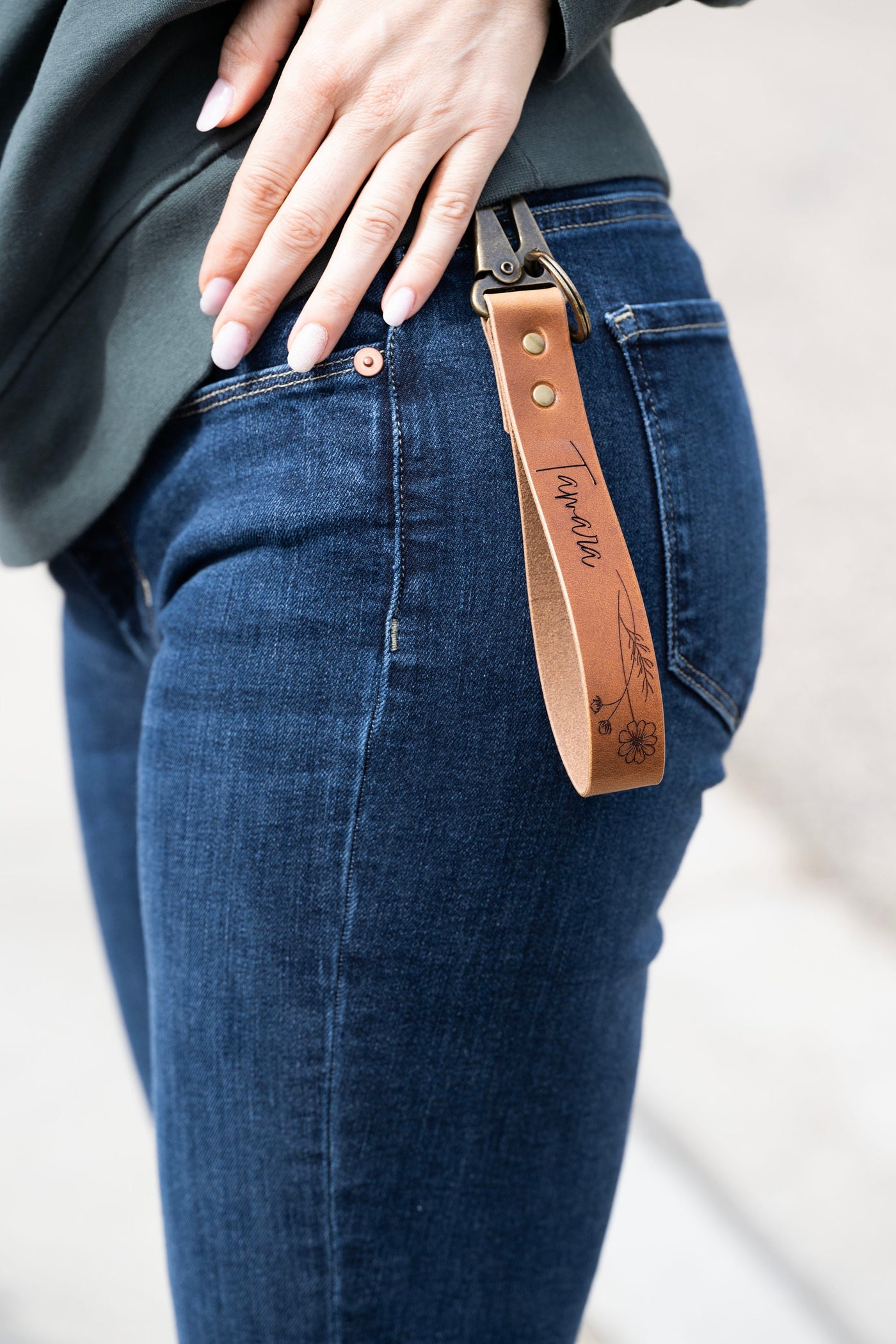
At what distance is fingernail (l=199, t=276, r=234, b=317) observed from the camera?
17.1 inches

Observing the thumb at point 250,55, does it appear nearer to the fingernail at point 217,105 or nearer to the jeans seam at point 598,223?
the fingernail at point 217,105

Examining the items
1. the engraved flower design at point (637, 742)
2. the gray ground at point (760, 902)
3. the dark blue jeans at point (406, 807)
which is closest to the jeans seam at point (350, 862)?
the dark blue jeans at point (406, 807)

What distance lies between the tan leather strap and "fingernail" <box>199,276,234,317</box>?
0.12 meters

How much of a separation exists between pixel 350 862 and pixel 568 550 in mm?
165

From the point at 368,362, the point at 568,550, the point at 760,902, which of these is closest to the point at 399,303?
the point at 368,362

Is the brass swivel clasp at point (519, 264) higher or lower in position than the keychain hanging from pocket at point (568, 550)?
higher

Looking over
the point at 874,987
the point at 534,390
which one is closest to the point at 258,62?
the point at 534,390

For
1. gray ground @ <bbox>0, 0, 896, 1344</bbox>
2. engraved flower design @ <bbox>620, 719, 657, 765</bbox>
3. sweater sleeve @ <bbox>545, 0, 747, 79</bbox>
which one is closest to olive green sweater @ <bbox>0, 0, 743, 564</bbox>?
sweater sleeve @ <bbox>545, 0, 747, 79</bbox>

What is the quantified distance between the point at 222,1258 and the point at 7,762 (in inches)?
59.2

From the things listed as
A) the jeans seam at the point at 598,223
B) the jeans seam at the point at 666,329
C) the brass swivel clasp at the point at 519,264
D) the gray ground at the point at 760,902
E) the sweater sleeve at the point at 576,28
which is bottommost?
the gray ground at the point at 760,902

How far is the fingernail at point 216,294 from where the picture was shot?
0.44m

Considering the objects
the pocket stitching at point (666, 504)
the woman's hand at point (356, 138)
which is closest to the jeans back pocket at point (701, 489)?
the pocket stitching at point (666, 504)

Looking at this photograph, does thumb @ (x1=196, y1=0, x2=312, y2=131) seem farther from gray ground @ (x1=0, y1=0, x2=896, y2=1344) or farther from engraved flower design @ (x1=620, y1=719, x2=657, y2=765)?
gray ground @ (x1=0, y1=0, x2=896, y2=1344)

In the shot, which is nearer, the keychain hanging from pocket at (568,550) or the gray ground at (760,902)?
the keychain hanging from pocket at (568,550)
